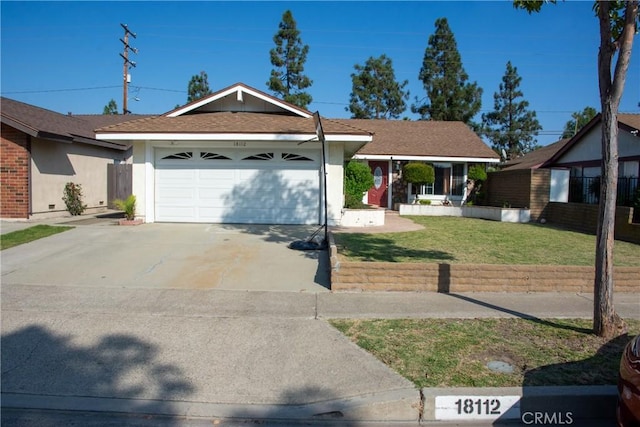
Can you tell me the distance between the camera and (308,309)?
19.7 ft

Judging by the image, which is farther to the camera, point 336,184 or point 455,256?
point 336,184

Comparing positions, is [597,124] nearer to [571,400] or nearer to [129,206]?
[571,400]

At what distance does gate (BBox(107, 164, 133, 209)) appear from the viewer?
18.8 m

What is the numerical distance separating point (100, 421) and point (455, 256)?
285 inches

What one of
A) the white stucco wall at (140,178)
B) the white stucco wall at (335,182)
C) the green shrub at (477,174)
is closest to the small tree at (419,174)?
the green shrub at (477,174)

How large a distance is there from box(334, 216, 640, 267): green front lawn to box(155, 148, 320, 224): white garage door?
237cm

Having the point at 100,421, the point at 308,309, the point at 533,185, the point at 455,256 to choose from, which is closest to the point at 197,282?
the point at 308,309

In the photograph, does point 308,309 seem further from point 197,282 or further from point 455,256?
point 455,256

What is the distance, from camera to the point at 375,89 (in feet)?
131

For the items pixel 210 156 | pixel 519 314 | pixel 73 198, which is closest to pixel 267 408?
pixel 519 314

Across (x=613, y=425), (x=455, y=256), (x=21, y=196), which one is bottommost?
(x=613, y=425)

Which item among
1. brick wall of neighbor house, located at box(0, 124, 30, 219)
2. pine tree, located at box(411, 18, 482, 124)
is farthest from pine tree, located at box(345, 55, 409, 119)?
brick wall of neighbor house, located at box(0, 124, 30, 219)

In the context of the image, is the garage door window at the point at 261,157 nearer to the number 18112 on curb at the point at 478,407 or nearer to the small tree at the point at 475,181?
the number 18112 on curb at the point at 478,407

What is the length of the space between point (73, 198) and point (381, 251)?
12.0m
